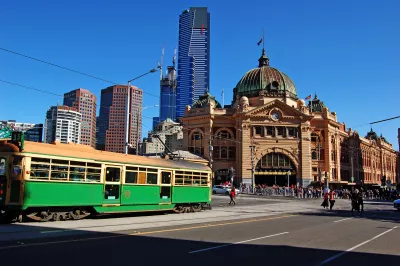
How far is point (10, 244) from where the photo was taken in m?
9.78

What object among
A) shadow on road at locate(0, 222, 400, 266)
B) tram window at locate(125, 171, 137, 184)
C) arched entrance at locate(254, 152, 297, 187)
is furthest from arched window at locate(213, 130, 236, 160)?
shadow on road at locate(0, 222, 400, 266)

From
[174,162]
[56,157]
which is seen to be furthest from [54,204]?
[174,162]

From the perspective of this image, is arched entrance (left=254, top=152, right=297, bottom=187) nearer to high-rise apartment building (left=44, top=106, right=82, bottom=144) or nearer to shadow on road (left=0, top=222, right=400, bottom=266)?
high-rise apartment building (left=44, top=106, right=82, bottom=144)

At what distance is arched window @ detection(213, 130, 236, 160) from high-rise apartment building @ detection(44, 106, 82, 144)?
24803 millimetres

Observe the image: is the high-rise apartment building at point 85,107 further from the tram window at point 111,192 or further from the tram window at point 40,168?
the tram window at point 40,168

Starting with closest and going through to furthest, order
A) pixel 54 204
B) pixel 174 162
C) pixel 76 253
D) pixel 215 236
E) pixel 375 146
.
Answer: pixel 76 253 < pixel 215 236 < pixel 54 204 < pixel 174 162 < pixel 375 146

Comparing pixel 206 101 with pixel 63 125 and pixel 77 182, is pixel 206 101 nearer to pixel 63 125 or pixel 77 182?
pixel 63 125

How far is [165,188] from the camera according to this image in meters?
21.2

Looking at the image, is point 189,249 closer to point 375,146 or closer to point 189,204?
point 189,204

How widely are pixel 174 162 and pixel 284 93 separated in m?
54.7

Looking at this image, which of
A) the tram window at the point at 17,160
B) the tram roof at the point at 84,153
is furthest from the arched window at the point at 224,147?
the tram window at the point at 17,160

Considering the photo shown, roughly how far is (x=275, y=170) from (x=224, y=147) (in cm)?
1034

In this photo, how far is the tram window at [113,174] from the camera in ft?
58.4

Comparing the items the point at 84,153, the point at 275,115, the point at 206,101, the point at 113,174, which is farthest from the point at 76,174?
the point at 206,101
